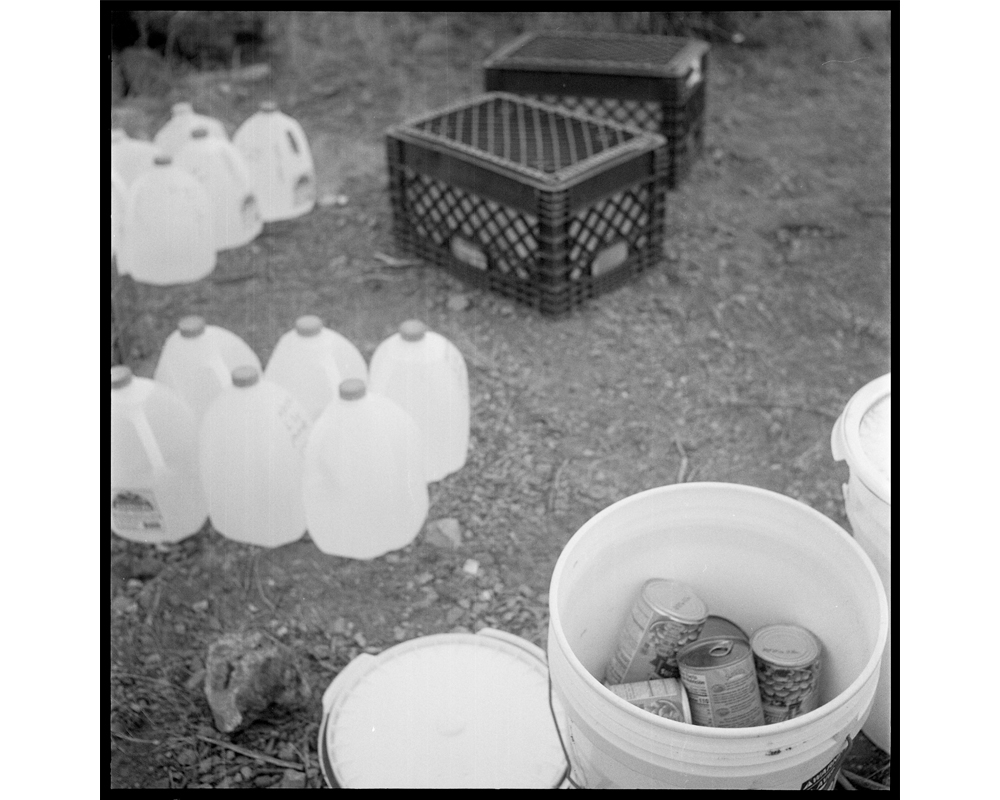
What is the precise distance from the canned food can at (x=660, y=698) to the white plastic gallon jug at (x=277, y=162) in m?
2.22

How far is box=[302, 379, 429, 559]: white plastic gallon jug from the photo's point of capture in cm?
192

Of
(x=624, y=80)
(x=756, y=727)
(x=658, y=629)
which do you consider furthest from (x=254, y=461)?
(x=624, y=80)

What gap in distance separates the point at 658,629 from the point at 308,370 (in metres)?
1.00

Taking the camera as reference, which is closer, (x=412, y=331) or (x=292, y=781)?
(x=292, y=781)

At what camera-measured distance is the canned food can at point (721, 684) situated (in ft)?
4.75

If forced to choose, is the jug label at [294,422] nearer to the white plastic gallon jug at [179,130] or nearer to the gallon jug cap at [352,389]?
the gallon jug cap at [352,389]

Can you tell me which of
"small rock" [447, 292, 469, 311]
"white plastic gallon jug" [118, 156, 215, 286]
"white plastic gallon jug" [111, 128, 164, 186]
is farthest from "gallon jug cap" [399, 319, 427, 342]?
"white plastic gallon jug" [111, 128, 164, 186]

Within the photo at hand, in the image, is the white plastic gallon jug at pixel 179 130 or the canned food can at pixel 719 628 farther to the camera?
the white plastic gallon jug at pixel 179 130

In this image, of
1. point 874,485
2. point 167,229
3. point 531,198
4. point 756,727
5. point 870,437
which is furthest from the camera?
point 167,229

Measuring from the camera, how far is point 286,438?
1985mm

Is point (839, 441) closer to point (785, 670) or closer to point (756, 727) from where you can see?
point (785, 670)

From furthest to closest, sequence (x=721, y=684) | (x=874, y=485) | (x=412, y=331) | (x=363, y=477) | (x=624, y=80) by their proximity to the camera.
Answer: (x=624, y=80) → (x=412, y=331) → (x=363, y=477) → (x=874, y=485) → (x=721, y=684)

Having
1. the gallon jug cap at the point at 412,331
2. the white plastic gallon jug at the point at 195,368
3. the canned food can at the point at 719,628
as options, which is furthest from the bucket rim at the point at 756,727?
the white plastic gallon jug at the point at 195,368

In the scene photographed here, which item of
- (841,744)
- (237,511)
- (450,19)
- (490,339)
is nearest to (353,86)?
(450,19)
